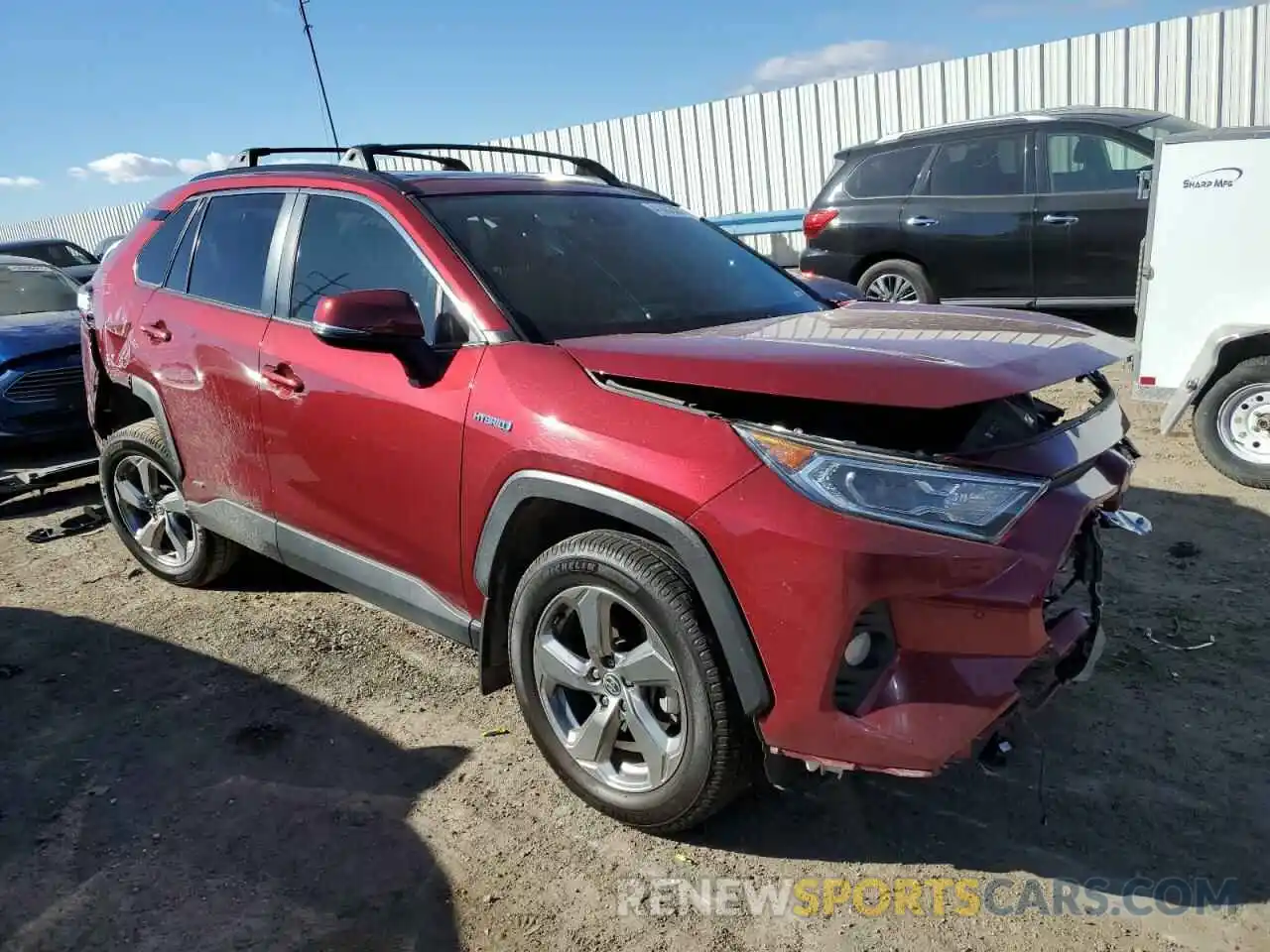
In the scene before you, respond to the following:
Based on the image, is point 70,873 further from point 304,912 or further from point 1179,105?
point 1179,105

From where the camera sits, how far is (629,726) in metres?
2.50

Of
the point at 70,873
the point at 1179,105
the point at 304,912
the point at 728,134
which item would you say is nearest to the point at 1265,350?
the point at 304,912

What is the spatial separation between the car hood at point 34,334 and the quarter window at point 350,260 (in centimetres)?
443

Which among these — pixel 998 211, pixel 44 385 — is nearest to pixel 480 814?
pixel 44 385

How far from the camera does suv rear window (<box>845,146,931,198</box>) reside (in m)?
8.48

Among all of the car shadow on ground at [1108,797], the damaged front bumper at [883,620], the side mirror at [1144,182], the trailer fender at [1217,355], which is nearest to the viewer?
the damaged front bumper at [883,620]

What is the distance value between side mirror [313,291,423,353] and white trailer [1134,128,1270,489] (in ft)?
13.8

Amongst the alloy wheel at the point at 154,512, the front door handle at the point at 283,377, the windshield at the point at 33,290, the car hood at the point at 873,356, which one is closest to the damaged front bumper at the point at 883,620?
the car hood at the point at 873,356

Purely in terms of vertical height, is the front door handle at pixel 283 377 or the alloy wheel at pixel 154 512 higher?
the front door handle at pixel 283 377

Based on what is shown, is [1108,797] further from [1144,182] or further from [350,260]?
[1144,182]

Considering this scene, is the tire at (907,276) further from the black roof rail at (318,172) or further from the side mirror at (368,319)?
the side mirror at (368,319)

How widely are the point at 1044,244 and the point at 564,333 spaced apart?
21.2 ft

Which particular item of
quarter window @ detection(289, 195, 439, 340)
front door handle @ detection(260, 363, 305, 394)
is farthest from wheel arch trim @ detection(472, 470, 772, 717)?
front door handle @ detection(260, 363, 305, 394)

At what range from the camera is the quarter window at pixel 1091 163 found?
7652 millimetres
